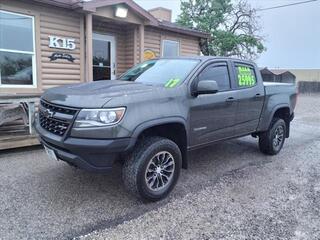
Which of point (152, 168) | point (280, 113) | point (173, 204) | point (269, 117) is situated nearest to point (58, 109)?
point (152, 168)

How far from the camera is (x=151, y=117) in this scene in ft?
11.9

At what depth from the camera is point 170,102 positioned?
3.91 meters

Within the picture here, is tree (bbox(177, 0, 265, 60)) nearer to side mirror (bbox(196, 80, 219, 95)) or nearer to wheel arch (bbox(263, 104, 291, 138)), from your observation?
wheel arch (bbox(263, 104, 291, 138))

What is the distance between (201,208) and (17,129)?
15.3ft

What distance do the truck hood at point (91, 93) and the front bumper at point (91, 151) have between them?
405mm

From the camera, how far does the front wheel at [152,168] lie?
358 centimetres

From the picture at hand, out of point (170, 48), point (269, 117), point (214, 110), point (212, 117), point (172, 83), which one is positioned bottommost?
point (269, 117)

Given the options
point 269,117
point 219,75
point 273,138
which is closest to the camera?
point 219,75

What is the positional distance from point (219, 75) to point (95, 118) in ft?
7.90

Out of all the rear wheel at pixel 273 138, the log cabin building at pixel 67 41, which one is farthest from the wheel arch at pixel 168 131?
the log cabin building at pixel 67 41

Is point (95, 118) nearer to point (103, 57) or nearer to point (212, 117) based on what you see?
point (212, 117)

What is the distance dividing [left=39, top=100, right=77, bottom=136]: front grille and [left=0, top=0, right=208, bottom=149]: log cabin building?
2.96m

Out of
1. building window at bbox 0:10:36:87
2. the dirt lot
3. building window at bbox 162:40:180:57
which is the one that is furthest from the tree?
the dirt lot

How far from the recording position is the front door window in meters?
9.73
